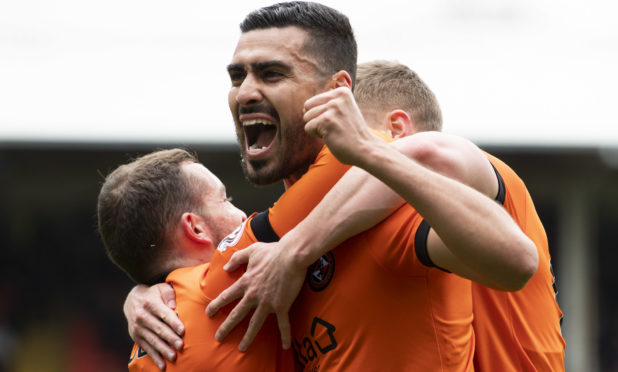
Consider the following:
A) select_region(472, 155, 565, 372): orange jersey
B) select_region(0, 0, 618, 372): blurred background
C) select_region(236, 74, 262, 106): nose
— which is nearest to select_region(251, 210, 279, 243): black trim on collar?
select_region(236, 74, 262, 106): nose

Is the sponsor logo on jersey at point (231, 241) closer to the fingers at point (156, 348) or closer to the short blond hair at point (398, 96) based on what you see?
the fingers at point (156, 348)

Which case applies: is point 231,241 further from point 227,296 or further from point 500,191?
point 500,191

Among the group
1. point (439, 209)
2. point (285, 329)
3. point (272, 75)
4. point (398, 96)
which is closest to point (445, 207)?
point (439, 209)

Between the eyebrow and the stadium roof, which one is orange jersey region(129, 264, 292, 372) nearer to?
the eyebrow

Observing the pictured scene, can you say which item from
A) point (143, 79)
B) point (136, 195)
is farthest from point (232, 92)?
point (143, 79)

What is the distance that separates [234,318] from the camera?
294 cm

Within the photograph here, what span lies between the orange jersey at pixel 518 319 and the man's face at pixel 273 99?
714 mm

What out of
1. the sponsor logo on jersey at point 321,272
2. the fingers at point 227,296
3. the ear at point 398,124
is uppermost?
the ear at point 398,124

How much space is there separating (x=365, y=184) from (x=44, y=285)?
43.2 feet

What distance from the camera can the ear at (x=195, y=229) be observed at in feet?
11.1

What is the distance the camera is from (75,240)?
15.4 m

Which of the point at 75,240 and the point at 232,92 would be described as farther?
the point at 75,240

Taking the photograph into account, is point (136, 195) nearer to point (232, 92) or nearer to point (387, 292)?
point (232, 92)

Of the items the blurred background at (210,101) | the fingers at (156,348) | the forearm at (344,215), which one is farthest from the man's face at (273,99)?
the blurred background at (210,101)
